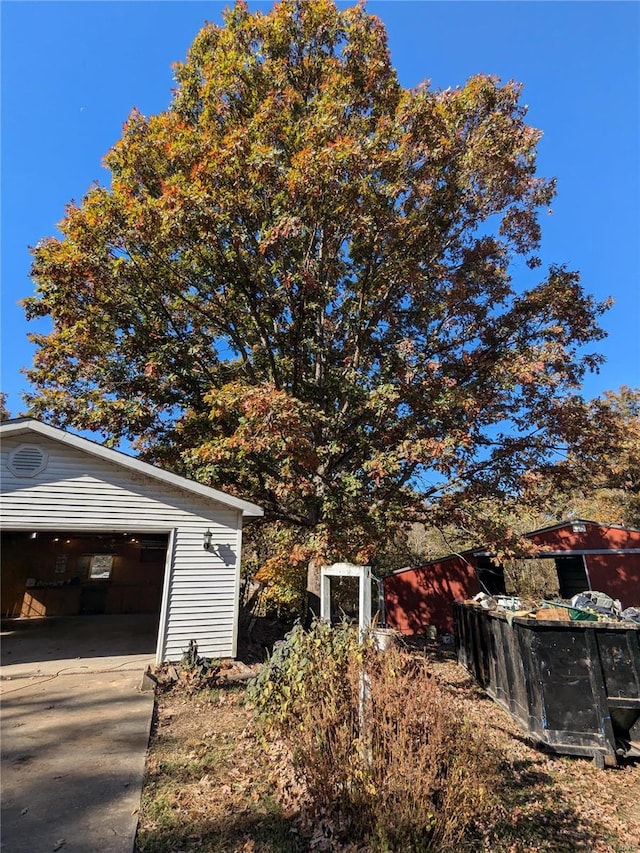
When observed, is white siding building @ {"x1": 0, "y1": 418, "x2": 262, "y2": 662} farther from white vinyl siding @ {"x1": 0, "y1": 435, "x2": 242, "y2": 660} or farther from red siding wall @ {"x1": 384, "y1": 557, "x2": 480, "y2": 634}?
red siding wall @ {"x1": 384, "y1": 557, "x2": 480, "y2": 634}

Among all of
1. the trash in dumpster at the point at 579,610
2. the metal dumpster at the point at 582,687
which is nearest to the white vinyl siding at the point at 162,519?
the trash in dumpster at the point at 579,610

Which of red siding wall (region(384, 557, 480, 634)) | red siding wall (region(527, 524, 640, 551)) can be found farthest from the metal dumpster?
red siding wall (region(527, 524, 640, 551))

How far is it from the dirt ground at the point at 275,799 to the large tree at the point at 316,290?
4.06 metres

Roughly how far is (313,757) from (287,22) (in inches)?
573

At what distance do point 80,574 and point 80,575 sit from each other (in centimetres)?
4

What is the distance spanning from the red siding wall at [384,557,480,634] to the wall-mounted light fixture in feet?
30.3

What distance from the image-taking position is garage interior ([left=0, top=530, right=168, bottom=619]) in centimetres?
1542

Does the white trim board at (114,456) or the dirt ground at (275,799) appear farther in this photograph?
the white trim board at (114,456)

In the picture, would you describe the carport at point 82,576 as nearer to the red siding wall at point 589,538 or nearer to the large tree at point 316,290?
the large tree at point 316,290

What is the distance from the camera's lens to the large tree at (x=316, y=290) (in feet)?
28.6

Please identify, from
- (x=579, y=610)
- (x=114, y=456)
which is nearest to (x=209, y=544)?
(x=114, y=456)

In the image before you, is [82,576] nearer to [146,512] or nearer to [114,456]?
[146,512]

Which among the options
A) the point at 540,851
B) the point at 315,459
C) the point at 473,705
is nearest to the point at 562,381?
the point at 315,459

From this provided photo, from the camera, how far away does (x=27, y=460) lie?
310 inches
